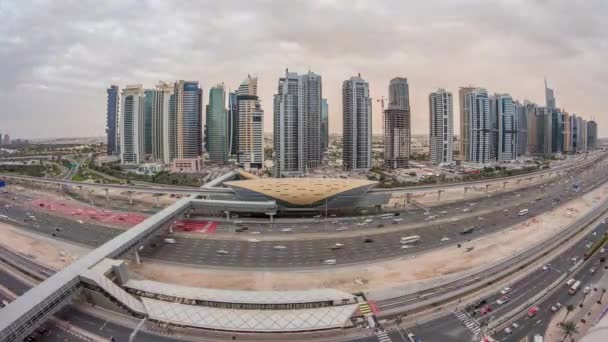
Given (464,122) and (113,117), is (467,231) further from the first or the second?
(113,117)

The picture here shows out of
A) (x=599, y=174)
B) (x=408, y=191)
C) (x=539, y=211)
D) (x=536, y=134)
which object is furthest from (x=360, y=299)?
(x=536, y=134)

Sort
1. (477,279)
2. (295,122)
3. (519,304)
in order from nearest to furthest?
(519,304) < (477,279) < (295,122)

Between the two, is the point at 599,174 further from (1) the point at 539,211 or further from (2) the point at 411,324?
(2) the point at 411,324

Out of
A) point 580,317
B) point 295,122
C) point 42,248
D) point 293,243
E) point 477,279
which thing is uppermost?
point 295,122

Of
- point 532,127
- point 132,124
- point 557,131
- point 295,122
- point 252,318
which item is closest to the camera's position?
point 252,318

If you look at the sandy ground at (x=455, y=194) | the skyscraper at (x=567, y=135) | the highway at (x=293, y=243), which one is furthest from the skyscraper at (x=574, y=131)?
the highway at (x=293, y=243)

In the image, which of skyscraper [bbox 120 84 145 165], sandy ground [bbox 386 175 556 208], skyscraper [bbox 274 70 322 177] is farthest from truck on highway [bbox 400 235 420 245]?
skyscraper [bbox 120 84 145 165]

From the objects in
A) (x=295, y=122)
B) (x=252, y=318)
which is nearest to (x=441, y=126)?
(x=295, y=122)
